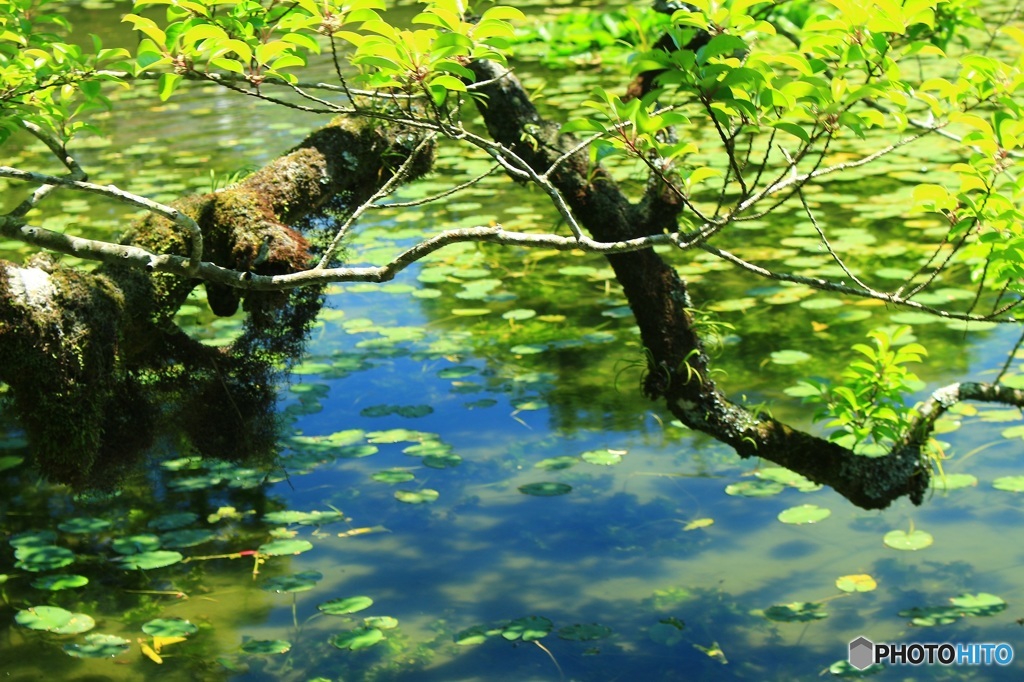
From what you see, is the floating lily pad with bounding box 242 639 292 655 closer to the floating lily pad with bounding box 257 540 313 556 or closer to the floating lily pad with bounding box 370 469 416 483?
the floating lily pad with bounding box 257 540 313 556

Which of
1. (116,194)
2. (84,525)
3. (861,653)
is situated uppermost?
(116,194)

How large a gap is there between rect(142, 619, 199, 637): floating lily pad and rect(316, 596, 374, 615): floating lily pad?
26 cm

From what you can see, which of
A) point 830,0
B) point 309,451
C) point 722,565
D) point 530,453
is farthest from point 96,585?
point 830,0

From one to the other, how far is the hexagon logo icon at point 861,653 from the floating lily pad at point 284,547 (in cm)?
120

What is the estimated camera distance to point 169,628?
2326 millimetres

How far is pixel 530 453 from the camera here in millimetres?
3012

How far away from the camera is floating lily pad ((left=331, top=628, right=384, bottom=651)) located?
7.42 feet

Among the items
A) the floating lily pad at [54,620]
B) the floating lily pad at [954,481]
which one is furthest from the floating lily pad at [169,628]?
the floating lily pad at [954,481]

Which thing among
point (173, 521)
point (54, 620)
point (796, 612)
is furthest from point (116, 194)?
point (796, 612)

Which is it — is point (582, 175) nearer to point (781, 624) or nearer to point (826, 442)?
point (826, 442)

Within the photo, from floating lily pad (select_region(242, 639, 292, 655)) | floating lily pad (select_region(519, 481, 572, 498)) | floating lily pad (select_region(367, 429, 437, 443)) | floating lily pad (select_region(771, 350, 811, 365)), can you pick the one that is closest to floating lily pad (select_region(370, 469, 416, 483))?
floating lily pad (select_region(367, 429, 437, 443))

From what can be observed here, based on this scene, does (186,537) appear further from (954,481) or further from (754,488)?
(954,481)

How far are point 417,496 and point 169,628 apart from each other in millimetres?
707

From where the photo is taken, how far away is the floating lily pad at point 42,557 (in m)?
2.53
